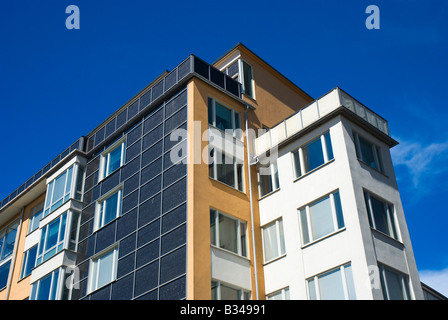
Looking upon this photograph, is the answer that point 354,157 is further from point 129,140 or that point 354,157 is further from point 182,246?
point 129,140

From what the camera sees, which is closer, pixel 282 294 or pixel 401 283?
pixel 401 283

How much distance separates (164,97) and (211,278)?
10.1 metres

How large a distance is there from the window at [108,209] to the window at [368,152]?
11.8 metres

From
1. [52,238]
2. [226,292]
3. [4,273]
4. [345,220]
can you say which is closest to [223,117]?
[345,220]

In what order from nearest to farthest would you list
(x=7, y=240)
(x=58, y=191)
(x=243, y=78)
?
1. (x=243, y=78)
2. (x=58, y=191)
3. (x=7, y=240)

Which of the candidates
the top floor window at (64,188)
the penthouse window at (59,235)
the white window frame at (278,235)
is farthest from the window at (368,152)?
the top floor window at (64,188)

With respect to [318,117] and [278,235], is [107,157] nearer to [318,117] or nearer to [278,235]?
[278,235]

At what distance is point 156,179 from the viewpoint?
85.4 feet

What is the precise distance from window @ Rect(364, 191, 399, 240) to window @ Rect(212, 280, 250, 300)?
6016 millimetres

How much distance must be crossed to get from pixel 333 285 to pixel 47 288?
14961 millimetres

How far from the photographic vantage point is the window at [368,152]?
24.8 m

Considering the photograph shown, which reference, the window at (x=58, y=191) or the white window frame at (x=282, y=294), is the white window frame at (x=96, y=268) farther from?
the white window frame at (x=282, y=294)

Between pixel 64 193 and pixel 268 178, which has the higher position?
pixel 64 193

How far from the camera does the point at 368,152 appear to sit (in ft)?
83.6
